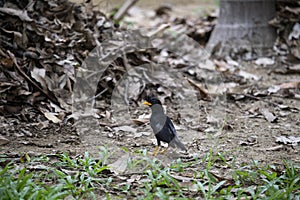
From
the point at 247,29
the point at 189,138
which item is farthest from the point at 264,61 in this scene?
the point at 189,138

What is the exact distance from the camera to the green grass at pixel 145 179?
2.83m

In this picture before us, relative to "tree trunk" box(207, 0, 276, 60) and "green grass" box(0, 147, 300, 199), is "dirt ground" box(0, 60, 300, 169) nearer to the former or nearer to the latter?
"green grass" box(0, 147, 300, 199)

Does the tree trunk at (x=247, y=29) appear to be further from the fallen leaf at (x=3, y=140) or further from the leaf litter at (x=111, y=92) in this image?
the fallen leaf at (x=3, y=140)

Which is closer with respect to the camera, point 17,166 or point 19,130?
point 17,166

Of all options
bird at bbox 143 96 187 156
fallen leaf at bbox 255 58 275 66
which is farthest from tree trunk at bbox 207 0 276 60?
Result: bird at bbox 143 96 187 156

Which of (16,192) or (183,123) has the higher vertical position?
(16,192)

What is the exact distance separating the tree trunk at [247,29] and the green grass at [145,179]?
3340 mm

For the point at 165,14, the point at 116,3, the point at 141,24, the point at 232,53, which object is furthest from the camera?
the point at 116,3

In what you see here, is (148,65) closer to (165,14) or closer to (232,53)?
(232,53)

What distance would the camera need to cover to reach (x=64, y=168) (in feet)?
10.6

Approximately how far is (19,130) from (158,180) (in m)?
1.42

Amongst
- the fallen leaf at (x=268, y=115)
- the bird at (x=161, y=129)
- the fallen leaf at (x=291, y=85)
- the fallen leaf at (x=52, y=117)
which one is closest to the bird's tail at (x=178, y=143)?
the bird at (x=161, y=129)

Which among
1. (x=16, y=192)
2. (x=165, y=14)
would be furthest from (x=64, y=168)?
(x=165, y=14)

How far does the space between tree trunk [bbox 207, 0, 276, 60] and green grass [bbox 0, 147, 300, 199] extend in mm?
3340
